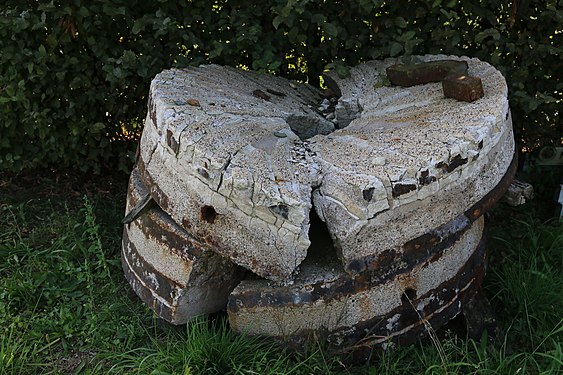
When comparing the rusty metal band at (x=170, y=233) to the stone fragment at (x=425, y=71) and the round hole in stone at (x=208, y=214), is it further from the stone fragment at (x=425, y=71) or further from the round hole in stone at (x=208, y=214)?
the stone fragment at (x=425, y=71)

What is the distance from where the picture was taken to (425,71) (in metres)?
3.14

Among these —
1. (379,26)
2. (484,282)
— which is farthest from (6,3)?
(484,282)

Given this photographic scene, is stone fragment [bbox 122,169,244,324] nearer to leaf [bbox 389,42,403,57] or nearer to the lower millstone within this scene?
the lower millstone

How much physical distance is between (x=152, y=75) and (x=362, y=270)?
1684 millimetres

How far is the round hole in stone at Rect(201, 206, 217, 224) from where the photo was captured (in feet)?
8.04

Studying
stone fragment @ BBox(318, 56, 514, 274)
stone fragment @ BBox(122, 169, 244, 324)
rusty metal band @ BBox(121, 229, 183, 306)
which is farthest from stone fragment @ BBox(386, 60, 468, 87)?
rusty metal band @ BBox(121, 229, 183, 306)

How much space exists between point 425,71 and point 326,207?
109 centimetres

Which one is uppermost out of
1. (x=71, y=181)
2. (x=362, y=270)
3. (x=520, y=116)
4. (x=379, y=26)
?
(x=379, y=26)

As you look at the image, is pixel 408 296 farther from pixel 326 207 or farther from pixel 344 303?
pixel 326 207

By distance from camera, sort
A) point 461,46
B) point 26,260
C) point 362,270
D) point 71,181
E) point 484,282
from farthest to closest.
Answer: point 71,181 → point 461,46 → point 26,260 → point 484,282 → point 362,270

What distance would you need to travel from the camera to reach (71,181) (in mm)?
4137

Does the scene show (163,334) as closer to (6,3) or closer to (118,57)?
(118,57)

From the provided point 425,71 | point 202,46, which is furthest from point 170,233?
point 425,71

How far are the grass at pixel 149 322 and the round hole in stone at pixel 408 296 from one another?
0.63 feet
